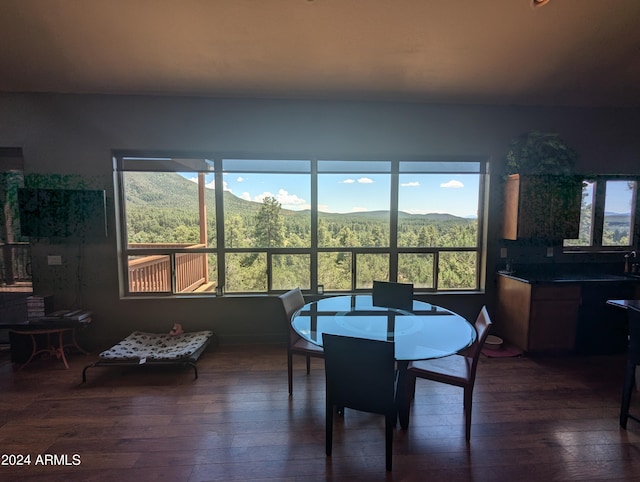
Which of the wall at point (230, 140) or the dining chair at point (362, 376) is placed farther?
the wall at point (230, 140)

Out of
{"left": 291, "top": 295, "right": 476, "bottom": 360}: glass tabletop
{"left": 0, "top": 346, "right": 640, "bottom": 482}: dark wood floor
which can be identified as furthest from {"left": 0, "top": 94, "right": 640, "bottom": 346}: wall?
{"left": 291, "top": 295, "right": 476, "bottom": 360}: glass tabletop

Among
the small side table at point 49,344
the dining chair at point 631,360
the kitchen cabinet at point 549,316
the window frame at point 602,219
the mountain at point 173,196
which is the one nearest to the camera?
the dining chair at point 631,360

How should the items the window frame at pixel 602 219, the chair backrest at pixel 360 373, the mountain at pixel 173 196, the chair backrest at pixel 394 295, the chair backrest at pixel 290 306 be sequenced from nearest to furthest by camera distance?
the chair backrest at pixel 360 373, the chair backrest at pixel 290 306, the chair backrest at pixel 394 295, the mountain at pixel 173 196, the window frame at pixel 602 219

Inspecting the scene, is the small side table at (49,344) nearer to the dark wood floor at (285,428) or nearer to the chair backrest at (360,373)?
the dark wood floor at (285,428)

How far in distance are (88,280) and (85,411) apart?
1.61 metres

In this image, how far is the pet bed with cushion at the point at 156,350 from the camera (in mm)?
2648

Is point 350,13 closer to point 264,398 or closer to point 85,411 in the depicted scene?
point 264,398

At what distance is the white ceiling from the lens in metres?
2.08

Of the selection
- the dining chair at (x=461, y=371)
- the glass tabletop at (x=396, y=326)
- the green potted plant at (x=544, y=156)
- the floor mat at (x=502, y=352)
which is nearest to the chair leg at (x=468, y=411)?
the dining chair at (x=461, y=371)

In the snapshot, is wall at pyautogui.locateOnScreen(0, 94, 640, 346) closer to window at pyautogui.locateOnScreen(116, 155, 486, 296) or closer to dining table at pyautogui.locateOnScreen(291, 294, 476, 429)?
window at pyautogui.locateOnScreen(116, 155, 486, 296)

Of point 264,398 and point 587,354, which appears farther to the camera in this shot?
point 587,354

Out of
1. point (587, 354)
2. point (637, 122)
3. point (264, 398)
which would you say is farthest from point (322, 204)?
point (637, 122)

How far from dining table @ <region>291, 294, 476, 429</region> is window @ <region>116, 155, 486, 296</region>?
3.33 feet

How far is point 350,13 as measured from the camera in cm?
210
